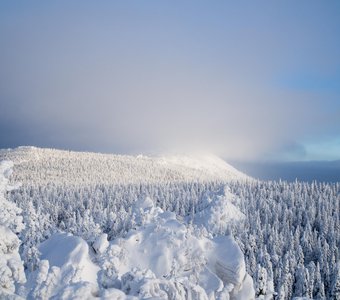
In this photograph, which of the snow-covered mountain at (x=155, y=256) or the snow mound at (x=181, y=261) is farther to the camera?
the snow mound at (x=181, y=261)

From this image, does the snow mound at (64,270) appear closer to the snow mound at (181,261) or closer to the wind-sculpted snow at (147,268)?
the wind-sculpted snow at (147,268)

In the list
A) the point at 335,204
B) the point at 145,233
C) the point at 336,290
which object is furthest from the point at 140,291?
the point at 335,204

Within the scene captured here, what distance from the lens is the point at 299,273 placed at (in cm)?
9569

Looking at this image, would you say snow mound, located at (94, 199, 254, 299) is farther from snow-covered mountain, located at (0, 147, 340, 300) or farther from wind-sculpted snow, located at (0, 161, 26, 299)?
wind-sculpted snow, located at (0, 161, 26, 299)

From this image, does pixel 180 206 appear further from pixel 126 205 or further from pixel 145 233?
pixel 145 233

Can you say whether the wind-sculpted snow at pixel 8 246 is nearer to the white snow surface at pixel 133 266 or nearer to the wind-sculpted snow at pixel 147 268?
the white snow surface at pixel 133 266

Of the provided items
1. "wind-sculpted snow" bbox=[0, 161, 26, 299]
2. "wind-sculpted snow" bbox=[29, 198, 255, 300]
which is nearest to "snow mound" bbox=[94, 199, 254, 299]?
"wind-sculpted snow" bbox=[29, 198, 255, 300]

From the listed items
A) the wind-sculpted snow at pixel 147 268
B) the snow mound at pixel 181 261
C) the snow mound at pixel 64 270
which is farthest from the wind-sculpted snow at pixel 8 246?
the snow mound at pixel 181 261

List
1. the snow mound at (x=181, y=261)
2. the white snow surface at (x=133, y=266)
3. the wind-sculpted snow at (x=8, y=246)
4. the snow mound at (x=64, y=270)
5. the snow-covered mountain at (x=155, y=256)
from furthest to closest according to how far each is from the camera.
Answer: the snow mound at (x=181, y=261)
the snow-covered mountain at (x=155, y=256)
the snow mound at (x=64, y=270)
the white snow surface at (x=133, y=266)
the wind-sculpted snow at (x=8, y=246)

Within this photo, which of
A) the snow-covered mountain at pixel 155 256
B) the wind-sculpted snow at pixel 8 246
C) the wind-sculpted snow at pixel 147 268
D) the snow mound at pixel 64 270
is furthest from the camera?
the wind-sculpted snow at pixel 147 268

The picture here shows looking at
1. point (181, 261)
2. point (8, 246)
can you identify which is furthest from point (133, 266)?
point (8, 246)

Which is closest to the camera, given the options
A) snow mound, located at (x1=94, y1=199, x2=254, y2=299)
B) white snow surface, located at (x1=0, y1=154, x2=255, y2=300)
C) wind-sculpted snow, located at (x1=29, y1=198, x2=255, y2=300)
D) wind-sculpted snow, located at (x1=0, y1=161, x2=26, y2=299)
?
wind-sculpted snow, located at (x1=0, y1=161, x2=26, y2=299)

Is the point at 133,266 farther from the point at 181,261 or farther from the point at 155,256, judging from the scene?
the point at 181,261

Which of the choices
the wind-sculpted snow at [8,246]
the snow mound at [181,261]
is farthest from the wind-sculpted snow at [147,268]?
the wind-sculpted snow at [8,246]
